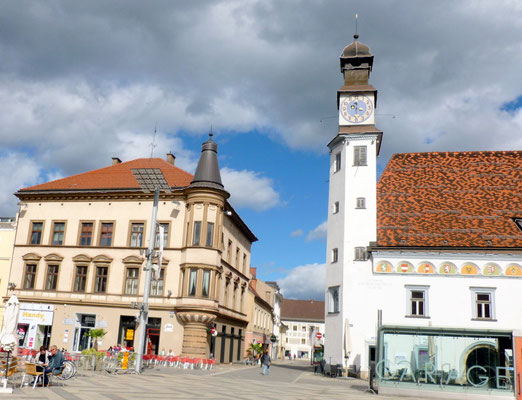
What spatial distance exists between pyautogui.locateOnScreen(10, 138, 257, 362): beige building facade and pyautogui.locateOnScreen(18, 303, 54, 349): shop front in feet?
0.24

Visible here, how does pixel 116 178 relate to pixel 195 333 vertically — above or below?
above

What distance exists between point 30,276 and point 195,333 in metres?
14.3

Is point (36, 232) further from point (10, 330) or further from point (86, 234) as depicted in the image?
point (10, 330)

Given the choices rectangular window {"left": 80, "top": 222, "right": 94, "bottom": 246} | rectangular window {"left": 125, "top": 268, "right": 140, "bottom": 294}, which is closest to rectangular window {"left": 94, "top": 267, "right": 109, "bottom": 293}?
rectangular window {"left": 125, "top": 268, "right": 140, "bottom": 294}

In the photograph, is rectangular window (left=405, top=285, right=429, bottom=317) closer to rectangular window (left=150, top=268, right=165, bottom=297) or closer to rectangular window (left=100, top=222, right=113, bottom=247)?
rectangular window (left=150, top=268, right=165, bottom=297)

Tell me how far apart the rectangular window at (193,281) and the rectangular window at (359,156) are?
535 inches

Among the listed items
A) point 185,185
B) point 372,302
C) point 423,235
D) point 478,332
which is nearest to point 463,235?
point 423,235

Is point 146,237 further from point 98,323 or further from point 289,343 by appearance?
point 289,343

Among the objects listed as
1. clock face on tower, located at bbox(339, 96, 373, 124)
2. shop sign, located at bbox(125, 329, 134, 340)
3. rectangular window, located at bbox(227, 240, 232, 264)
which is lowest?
shop sign, located at bbox(125, 329, 134, 340)

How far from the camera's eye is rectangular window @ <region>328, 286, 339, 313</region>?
3359 cm

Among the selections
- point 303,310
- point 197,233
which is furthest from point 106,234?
point 303,310

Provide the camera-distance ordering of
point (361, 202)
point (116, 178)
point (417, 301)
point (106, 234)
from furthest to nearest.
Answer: point (116, 178) → point (106, 234) → point (361, 202) → point (417, 301)

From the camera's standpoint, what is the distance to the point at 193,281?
116ft

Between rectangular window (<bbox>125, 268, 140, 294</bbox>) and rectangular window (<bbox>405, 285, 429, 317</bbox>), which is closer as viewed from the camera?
rectangular window (<bbox>405, 285, 429, 317</bbox>)
